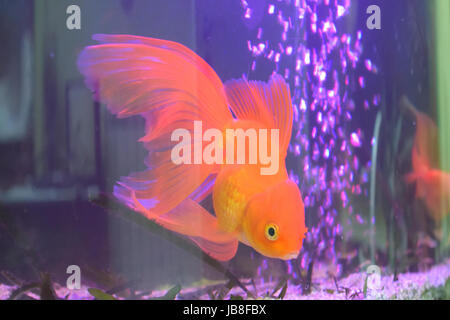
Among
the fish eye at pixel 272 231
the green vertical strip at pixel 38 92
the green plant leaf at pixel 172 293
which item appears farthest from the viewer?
the green vertical strip at pixel 38 92

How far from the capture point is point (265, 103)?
1.31 metres

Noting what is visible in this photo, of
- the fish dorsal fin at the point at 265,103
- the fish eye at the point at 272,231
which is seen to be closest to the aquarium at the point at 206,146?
the fish dorsal fin at the point at 265,103

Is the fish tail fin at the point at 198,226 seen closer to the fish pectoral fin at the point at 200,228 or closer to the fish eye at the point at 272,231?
the fish pectoral fin at the point at 200,228

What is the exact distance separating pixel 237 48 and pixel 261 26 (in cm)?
13

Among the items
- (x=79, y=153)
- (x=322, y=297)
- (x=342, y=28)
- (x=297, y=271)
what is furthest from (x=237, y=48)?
(x=322, y=297)

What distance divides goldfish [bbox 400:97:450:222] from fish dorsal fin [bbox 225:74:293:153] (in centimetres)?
50

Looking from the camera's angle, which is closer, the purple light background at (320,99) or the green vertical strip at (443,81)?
the purple light background at (320,99)

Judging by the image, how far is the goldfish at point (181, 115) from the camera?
1.30 metres

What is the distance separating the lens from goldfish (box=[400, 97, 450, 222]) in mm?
1439

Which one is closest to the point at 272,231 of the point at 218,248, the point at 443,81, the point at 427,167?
the point at 218,248

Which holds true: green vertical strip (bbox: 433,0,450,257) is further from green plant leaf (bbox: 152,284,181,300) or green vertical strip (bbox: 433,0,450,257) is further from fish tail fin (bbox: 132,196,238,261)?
green plant leaf (bbox: 152,284,181,300)

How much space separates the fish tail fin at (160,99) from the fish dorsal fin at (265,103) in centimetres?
4

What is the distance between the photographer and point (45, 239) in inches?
54.7

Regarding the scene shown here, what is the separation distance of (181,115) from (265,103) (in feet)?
1.02
